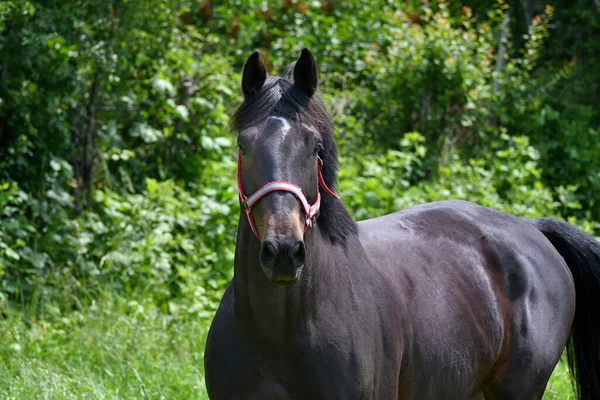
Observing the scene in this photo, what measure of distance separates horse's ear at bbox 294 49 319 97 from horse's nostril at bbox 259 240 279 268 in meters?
0.75

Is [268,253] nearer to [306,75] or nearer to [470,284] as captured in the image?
[306,75]

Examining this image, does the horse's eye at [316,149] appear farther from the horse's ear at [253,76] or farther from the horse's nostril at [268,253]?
the horse's nostril at [268,253]

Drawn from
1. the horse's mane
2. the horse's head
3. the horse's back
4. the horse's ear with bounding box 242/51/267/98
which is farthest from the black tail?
the horse's ear with bounding box 242/51/267/98

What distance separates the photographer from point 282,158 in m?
2.64

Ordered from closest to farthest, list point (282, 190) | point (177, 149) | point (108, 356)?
point (282, 190), point (108, 356), point (177, 149)

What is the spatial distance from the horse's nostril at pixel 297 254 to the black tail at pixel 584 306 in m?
2.40

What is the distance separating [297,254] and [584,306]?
250 centimetres

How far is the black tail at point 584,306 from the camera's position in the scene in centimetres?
430

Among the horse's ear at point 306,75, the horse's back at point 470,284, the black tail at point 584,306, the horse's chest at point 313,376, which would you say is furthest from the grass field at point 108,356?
the horse's ear at point 306,75

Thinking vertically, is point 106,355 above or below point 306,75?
below

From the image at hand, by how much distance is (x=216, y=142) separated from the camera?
310 inches

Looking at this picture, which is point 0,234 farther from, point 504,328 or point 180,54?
point 504,328

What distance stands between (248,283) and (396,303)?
2.22 feet

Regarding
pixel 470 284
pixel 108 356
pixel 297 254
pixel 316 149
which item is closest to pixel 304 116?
pixel 316 149
